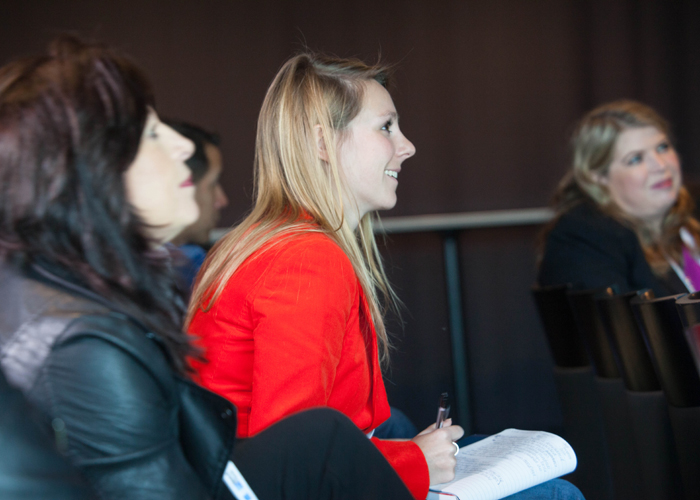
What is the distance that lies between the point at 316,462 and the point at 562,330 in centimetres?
132

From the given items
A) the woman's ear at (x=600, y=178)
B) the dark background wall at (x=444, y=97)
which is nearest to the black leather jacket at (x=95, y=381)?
the woman's ear at (x=600, y=178)

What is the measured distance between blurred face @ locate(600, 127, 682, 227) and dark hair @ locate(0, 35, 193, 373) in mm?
2117

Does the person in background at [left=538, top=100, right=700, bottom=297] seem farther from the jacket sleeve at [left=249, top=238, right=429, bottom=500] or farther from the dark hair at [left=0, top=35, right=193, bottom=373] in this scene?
the dark hair at [left=0, top=35, right=193, bottom=373]

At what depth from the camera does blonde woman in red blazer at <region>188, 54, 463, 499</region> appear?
1.03m

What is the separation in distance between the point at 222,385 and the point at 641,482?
39.9 inches

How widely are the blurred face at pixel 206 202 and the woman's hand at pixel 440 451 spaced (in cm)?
142

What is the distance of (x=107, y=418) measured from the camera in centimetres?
66

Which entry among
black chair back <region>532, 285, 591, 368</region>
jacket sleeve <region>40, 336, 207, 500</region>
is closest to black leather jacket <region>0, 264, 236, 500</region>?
jacket sleeve <region>40, 336, 207, 500</region>

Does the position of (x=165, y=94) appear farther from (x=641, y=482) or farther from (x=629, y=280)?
(x=641, y=482)

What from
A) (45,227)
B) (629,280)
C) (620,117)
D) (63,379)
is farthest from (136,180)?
(620,117)

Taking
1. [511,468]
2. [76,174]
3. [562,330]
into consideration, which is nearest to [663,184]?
[562,330]

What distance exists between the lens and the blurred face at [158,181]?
0.82 meters

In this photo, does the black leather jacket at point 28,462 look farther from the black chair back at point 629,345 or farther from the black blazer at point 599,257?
the black blazer at point 599,257

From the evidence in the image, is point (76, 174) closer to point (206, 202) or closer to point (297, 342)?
point (297, 342)
